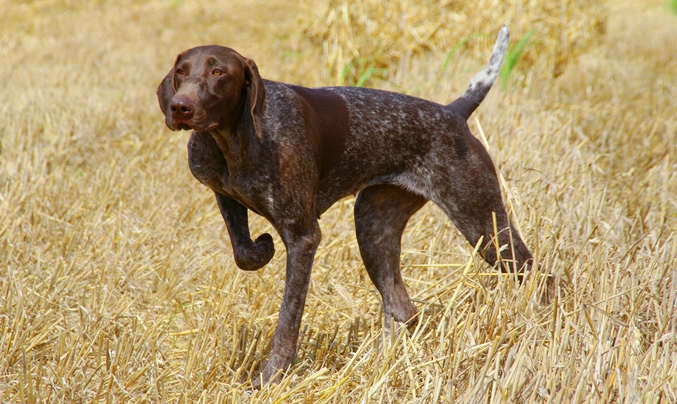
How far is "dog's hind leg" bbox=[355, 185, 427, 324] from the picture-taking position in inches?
158

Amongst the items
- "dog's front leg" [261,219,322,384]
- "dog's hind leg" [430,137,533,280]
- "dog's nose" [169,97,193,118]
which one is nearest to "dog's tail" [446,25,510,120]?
"dog's hind leg" [430,137,533,280]

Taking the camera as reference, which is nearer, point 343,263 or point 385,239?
point 385,239

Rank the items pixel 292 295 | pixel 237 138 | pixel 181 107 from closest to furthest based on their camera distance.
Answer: pixel 181 107 → pixel 237 138 → pixel 292 295

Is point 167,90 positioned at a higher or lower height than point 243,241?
higher

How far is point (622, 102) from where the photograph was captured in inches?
323

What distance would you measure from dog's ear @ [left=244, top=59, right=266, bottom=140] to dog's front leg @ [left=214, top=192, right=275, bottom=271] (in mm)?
527

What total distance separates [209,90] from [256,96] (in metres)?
0.21

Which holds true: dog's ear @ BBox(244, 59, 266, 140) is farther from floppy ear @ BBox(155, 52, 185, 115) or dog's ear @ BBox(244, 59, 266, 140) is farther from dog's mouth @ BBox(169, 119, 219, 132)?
floppy ear @ BBox(155, 52, 185, 115)

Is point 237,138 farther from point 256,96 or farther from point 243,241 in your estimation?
point 243,241

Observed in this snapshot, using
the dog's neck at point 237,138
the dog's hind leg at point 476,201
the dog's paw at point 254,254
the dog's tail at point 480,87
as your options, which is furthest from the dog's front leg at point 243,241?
the dog's tail at point 480,87

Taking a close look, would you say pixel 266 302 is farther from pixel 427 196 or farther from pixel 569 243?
pixel 569 243

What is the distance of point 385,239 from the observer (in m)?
4.04

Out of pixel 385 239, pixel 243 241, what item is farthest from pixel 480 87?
pixel 243 241

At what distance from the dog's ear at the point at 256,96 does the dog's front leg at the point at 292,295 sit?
51 cm
